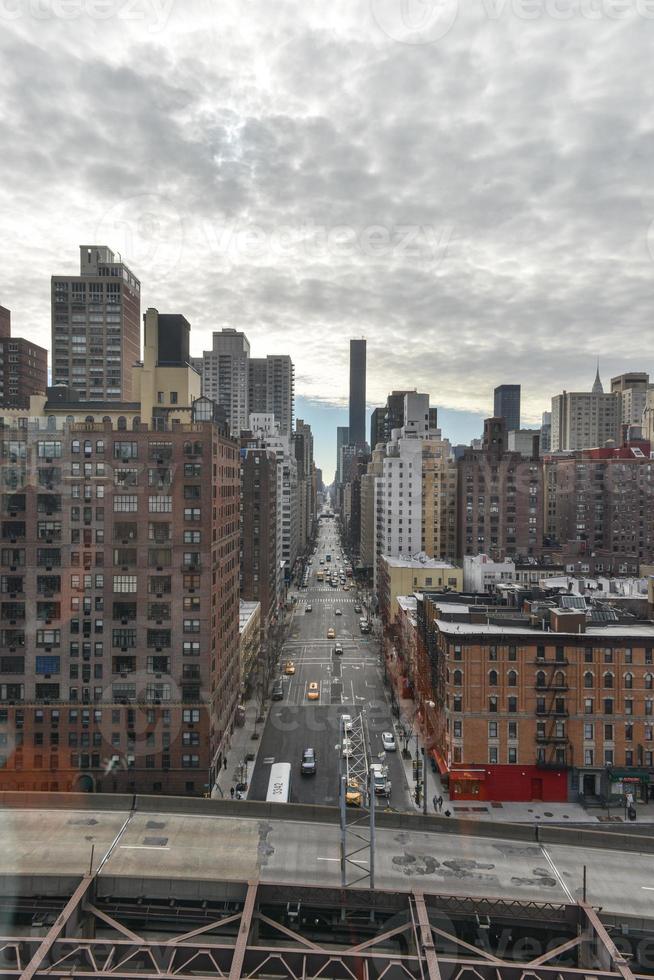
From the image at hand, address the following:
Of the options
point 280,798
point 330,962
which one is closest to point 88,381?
point 280,798

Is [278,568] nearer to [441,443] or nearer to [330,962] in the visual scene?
[441,443]

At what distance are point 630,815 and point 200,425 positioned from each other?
3354cm

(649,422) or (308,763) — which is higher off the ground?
(649,422)

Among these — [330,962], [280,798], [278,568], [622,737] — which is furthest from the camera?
[278,568]

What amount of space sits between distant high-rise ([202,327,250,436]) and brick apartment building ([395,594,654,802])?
160 meters

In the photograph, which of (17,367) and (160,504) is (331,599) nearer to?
(17,367)

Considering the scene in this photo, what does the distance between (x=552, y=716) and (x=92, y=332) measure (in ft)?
263

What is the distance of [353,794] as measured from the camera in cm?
3625

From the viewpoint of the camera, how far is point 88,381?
91438 millimetres

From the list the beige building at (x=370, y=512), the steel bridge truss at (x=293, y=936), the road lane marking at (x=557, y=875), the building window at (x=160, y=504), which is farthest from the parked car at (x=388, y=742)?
the beige building at (x=370, y=512)

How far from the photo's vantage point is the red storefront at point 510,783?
3775cm

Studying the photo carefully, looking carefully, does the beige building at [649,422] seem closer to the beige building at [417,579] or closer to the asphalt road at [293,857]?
the beige building at [417,579]

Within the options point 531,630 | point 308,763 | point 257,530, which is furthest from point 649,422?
point 308,763

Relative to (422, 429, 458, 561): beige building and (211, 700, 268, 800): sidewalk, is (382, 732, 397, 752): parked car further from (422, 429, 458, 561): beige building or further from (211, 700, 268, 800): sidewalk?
(422, 429, 458, 561): beige building
